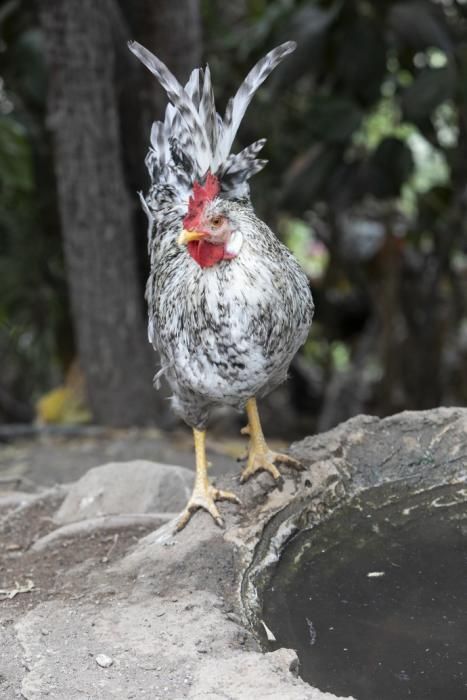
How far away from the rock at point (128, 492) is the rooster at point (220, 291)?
52 cm

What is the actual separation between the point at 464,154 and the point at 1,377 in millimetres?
4528

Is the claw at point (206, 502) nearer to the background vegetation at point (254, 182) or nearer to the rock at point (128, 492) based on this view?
the rock at point (128, 492)

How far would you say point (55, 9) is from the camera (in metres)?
5.76

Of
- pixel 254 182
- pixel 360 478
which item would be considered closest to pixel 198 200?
pixel 360 478

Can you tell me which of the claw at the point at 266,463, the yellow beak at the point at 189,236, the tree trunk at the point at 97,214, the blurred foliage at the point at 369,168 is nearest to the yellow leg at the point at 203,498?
the claw at the point at 266,463

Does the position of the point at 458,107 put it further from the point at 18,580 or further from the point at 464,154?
the point at 18,580

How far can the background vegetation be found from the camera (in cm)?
615

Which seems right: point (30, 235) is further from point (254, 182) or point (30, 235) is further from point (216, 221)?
point (216, 221)

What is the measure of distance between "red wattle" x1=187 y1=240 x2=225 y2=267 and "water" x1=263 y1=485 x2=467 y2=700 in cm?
103

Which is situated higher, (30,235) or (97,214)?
(97,214)

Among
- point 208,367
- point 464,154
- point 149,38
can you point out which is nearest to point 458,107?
point 464,154

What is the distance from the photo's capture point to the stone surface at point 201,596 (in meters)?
2.62

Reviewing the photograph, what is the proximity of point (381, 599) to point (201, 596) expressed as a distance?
561mm

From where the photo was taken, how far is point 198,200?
335 cm
